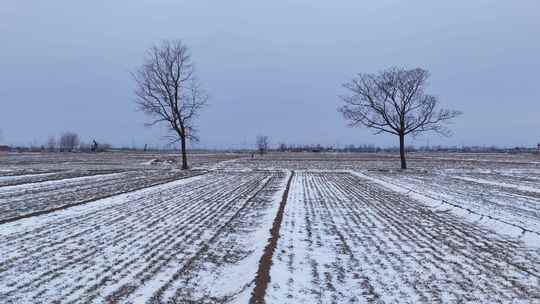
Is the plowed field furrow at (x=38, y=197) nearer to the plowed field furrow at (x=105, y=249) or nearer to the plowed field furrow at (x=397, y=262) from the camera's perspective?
the plowed field furrow at (x=105, y=249)

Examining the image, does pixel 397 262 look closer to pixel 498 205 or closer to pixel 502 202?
pixel 498 205

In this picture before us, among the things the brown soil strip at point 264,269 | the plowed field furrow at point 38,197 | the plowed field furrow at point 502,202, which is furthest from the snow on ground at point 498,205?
the plowed field furrow at point 38,197

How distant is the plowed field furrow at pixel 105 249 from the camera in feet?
20.9

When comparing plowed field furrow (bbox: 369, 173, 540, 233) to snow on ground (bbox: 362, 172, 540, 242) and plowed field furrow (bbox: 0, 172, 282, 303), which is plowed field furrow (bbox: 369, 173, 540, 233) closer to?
snow on ground (bbox: 362, 172, 540, 242)

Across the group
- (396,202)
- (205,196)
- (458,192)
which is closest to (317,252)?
(396,202)

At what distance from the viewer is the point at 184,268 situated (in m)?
7.45

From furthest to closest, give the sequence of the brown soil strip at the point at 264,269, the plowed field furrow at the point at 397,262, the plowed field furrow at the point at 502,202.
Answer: the plowed field furrow at the point at 502,202
the plowed field furrow at the point at 397,262
the brown soil strip at the point at 264,269

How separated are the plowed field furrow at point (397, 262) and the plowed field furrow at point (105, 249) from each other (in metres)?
2.09

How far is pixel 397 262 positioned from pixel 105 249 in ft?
19.5

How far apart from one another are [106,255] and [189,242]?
1845 mm

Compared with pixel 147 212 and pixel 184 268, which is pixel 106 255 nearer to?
pixel 184 268

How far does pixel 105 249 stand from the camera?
8.79m

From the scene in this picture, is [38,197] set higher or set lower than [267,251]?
higher

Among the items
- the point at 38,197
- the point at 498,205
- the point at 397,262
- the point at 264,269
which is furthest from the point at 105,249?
the point at 498,205
